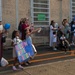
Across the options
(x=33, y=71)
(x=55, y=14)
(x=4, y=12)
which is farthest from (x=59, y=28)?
(x=33, y=71)

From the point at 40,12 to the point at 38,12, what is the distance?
16 cm

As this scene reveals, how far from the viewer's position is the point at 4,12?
39.5ft

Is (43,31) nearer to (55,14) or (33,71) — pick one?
(55,14)

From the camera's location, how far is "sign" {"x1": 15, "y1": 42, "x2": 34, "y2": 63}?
8.24 m

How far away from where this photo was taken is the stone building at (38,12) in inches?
482

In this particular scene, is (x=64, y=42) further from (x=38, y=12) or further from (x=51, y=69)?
(x=51, y=69)

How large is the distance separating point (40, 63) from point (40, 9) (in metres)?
5.02

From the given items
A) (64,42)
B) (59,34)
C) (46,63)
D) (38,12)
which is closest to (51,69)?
(46,63)

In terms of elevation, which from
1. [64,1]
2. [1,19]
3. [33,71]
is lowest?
[33,71]

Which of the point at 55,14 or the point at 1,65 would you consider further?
the point at 55,14

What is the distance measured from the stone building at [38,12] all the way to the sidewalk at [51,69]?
4.26 metres

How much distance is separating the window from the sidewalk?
4603 mm

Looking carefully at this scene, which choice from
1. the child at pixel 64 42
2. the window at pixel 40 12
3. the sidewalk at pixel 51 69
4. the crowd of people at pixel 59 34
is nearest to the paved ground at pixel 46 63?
the sidewalk at pixel 51 69

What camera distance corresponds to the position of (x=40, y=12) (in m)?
13.4
